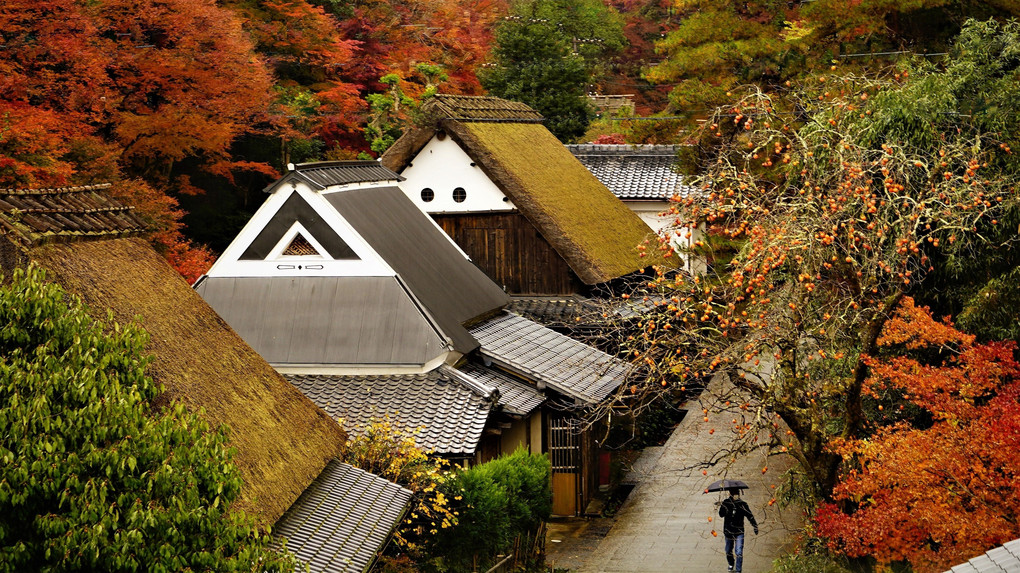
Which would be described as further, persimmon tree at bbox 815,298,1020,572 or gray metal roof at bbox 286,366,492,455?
gray metal roof at bbox 286,366,492,455

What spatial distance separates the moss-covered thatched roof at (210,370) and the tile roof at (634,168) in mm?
17577

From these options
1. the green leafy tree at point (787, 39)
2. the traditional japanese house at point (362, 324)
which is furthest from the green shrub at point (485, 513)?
the green leafy tree at point (787, 39)

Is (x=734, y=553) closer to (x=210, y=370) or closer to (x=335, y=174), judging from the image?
(x=210, y=370)

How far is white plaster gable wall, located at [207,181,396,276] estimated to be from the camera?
15.6 meters

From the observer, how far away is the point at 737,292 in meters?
11.7

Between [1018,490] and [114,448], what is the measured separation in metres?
7.98

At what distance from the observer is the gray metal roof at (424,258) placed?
15906 millimetres

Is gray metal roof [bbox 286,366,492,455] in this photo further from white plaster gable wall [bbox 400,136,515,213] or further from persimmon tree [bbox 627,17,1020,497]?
white plaster gable wall [bbox 400,136,515,213]

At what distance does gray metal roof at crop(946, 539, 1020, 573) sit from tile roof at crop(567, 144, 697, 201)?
21.0 meters

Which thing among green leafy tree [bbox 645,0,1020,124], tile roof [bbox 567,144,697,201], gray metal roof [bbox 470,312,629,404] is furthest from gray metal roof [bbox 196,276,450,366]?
tile roof [bbox 567,144,697,201]

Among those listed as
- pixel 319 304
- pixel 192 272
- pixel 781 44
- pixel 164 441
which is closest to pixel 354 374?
pixel 319 304

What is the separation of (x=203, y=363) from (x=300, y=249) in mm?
5993

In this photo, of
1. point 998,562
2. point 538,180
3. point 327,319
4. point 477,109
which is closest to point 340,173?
point 327,319

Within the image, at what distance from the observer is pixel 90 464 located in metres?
6.33
